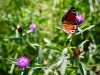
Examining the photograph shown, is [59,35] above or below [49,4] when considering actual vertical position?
below

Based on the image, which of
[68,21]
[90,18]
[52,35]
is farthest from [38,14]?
[68,21]

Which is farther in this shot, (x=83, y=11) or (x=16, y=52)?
(x=83, y=11)

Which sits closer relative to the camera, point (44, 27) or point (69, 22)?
point (69, 22)

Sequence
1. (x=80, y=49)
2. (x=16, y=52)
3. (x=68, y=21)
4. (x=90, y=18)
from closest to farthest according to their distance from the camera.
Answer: (x=68, y=21)
(x=80, y=49)
(x=16, y=52)
(x=90, y=18)

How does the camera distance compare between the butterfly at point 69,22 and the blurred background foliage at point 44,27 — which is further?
the blurred background foliage at point 44,27

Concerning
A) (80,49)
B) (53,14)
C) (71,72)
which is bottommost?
(71,72)

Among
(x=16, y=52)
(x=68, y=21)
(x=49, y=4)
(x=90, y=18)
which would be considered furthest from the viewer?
(x=49, y=4)

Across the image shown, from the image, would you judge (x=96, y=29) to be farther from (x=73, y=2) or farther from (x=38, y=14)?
(x=38, y=14)

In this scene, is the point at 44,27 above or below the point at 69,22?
below

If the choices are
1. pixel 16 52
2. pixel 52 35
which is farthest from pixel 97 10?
pixel 16 52

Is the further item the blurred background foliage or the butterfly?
the blurred background foliage
